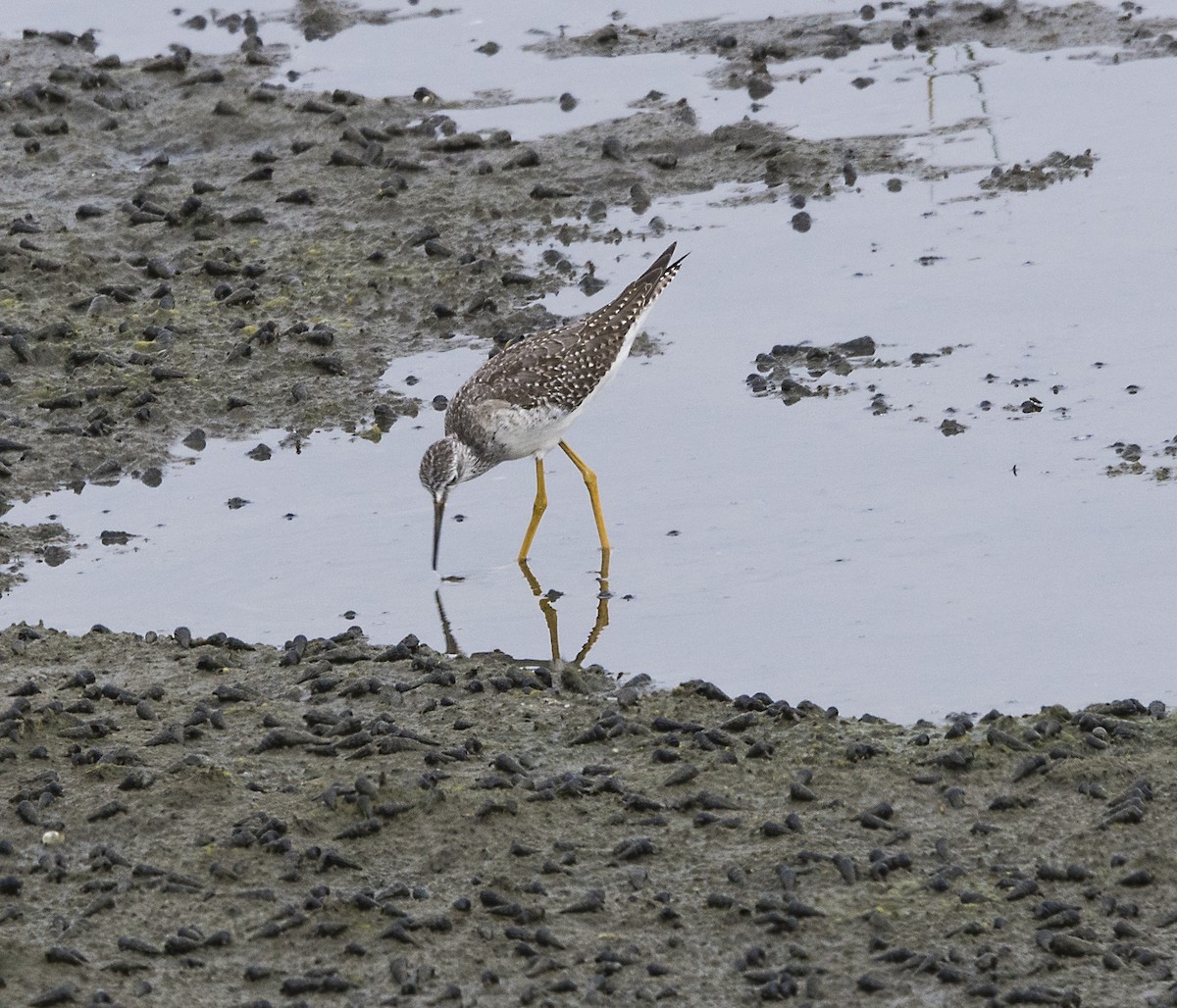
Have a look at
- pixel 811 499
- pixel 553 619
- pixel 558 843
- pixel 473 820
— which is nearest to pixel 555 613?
pixel 553 619

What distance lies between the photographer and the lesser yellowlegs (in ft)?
39.1

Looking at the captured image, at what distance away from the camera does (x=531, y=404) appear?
474 inches

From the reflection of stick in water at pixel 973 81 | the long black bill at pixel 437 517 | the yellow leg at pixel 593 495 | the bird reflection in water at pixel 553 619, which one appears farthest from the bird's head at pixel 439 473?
the reflection of stick in water at pixel 973 81

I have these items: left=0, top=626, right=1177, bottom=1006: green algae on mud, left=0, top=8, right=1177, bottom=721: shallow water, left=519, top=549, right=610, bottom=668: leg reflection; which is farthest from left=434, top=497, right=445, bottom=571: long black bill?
left=0, top=626, right=1177, bottom=1006: green algae on mud

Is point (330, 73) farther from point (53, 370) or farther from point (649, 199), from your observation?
point (53, 370)

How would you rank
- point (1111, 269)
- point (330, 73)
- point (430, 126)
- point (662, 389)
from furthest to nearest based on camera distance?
1. point (330, 73)
2. point (430, 126)
3. point (1111, 269)
4. point (662, 389)

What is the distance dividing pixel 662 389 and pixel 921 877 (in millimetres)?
6401

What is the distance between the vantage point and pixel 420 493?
41.9 feet

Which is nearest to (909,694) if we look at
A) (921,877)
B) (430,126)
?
(921,877)

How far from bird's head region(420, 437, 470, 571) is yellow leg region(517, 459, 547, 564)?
58 cm

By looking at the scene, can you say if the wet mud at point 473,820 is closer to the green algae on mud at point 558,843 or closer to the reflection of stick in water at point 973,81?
→ the green algae on mud at point 558,843

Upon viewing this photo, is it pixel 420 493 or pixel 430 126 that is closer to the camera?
pixel 420 493

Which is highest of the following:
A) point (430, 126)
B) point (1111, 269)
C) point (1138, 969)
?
point (430, 126)

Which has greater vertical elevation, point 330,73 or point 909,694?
point 330,73
